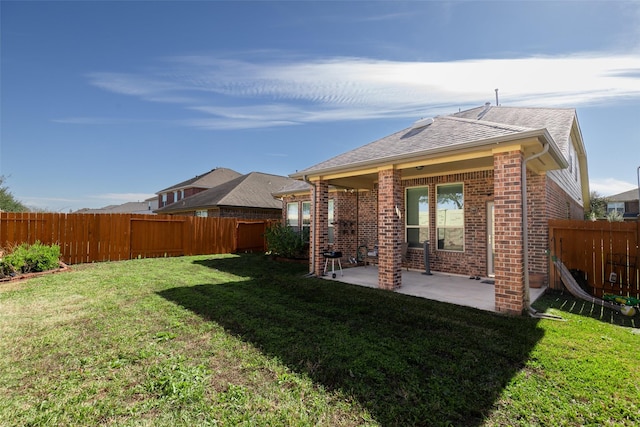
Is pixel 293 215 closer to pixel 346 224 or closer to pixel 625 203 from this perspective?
pixel 346 224

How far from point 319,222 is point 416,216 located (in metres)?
3.35

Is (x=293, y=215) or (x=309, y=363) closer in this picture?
(x=309, y=363)

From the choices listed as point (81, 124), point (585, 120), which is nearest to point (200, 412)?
point (585, 120)

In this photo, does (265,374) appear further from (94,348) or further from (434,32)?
(434,32)

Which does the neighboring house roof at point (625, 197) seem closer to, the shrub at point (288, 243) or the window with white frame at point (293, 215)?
the window with white frame at point (293, 215)

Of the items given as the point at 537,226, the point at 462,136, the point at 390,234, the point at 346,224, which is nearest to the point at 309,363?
the point at 390,234

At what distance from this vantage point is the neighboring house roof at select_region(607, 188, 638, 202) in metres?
34.1

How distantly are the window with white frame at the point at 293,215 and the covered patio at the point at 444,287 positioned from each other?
5.30m

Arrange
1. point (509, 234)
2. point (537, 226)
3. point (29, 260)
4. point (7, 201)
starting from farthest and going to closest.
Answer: point (7, 201), point (29, 260), point (537, 226), point (509, 234)

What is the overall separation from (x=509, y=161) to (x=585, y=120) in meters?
10.7


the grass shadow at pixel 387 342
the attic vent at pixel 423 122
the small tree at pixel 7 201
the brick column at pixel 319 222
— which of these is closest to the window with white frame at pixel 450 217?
A: the attic vent at pixel 423 122

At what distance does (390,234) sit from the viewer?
667cm

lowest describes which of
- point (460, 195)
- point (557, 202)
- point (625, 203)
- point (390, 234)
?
point (390, 234)

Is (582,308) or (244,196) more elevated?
(244,196)
